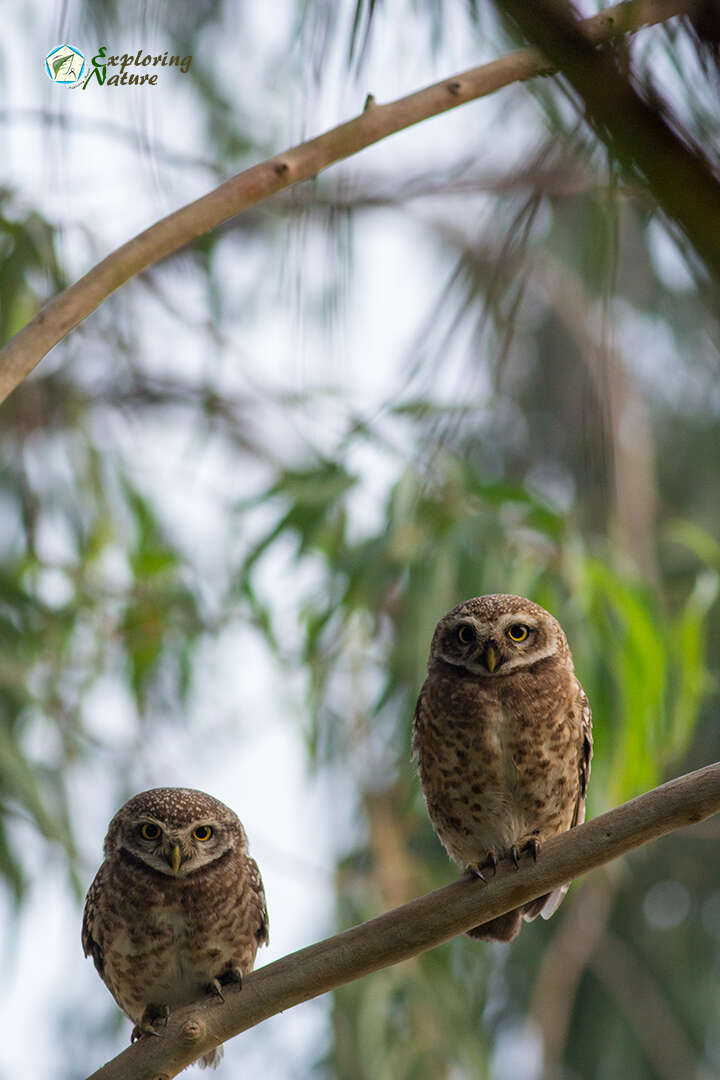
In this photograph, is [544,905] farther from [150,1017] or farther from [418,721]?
[150,1017]

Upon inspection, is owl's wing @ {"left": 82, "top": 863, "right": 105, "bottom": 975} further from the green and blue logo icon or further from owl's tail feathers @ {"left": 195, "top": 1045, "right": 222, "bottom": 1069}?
the green and blue logo icon

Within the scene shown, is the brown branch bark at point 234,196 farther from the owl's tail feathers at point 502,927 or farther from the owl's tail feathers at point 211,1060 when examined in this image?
the owl's tail feathers at point 211,1060

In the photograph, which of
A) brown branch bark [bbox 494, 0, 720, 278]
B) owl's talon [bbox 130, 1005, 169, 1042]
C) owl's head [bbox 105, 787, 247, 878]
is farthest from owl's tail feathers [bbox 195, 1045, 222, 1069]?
brown branch bark [bbox 494, 0, 720, 278]

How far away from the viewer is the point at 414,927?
1.57 metres

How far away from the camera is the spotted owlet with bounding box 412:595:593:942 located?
238 cm

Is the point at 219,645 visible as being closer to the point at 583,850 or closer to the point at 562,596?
the point at 562,596

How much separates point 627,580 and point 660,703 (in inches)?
25.3

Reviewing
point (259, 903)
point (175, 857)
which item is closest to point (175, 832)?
point (175, 857)

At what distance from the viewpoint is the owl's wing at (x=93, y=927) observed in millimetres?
2625

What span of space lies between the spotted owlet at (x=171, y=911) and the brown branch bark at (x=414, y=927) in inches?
29.1

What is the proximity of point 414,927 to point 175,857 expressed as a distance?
1040mm

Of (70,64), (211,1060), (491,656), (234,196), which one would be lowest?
(211,1060)

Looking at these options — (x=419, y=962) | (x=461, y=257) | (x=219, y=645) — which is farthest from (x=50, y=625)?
(x=461, y=257)

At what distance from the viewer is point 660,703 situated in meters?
3.61
